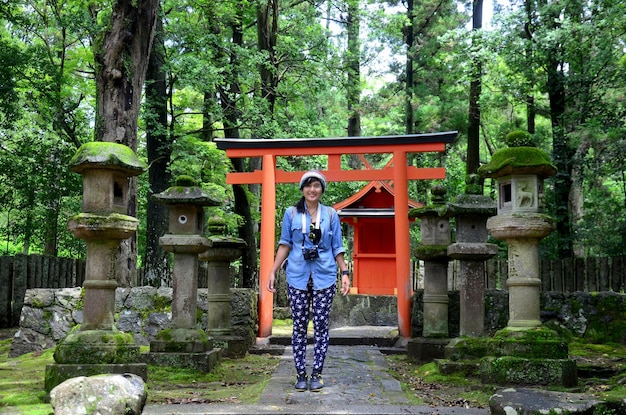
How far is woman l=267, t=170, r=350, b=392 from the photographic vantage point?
17.6ft

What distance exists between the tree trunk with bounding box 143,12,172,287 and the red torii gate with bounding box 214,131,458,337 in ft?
6.34

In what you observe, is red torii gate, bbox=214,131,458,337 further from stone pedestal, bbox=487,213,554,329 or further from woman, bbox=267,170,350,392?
woman, bbox=267,170,350,392

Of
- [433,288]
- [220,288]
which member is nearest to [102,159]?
[220,288]

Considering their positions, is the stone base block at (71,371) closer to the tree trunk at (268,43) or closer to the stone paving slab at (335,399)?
the stone paving slab at (335,399)

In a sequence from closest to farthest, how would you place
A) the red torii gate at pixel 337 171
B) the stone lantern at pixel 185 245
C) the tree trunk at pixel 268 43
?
the stone lantern at pixel 185 245
the red torii gate at pixel 337 171
the tree trunk at pixel 268 43

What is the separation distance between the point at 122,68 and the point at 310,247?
550 cm

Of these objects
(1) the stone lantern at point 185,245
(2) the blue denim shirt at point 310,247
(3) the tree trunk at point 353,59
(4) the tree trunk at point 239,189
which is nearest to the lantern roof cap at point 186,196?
(1) the stone lantern at point 185,245

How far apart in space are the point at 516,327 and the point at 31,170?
42.4 feet

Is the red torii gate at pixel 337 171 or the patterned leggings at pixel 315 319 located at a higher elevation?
the red torii gate at pixel 337 171

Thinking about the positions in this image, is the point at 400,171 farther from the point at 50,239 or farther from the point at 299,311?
the point at 50,239

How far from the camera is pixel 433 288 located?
345 inches

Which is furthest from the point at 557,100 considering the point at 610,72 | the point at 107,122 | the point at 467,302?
the point at 107,122

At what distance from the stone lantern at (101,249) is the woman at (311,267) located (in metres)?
1.38

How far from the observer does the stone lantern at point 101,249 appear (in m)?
5.30
